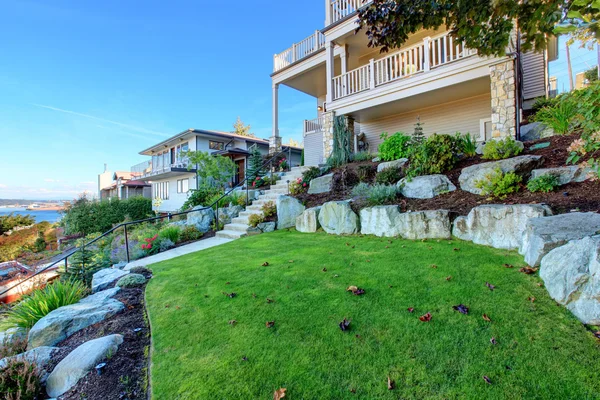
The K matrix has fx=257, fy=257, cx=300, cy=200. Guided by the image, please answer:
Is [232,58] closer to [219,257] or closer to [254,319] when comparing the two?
[219,257]

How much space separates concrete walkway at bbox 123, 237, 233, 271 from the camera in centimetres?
620

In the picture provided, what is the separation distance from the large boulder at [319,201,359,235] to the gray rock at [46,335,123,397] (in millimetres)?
4551

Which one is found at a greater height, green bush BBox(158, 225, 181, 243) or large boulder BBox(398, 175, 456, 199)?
large boulder BBox(398, 175, 456, 199)

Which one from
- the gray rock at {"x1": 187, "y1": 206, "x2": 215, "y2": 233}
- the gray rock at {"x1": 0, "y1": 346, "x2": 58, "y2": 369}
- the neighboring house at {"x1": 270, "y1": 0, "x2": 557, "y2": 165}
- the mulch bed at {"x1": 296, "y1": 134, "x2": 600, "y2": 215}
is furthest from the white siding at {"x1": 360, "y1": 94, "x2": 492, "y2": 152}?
the gray rock at {"x1": 0, "y1": 346, "x2": 58, "y2": 369}

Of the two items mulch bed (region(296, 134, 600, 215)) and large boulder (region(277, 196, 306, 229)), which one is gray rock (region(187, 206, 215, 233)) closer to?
large boulder (region(277, 196, 306, 229))

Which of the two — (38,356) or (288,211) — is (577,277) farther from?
(288,211)

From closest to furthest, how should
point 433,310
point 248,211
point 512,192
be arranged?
point 433,310 < point 512,192 < point 248,211

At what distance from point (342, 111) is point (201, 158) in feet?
23.8

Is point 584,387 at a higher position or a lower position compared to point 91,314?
higher

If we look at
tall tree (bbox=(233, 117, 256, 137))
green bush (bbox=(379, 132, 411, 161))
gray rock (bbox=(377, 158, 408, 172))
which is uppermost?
tall tree (bbox=(233, 117, 256, 137))

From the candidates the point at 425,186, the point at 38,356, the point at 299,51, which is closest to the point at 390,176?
the point at 425,186

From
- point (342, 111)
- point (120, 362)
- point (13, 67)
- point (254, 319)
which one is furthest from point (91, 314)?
point (13, 67)

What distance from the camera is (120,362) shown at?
230cm

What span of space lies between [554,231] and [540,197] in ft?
5.52
